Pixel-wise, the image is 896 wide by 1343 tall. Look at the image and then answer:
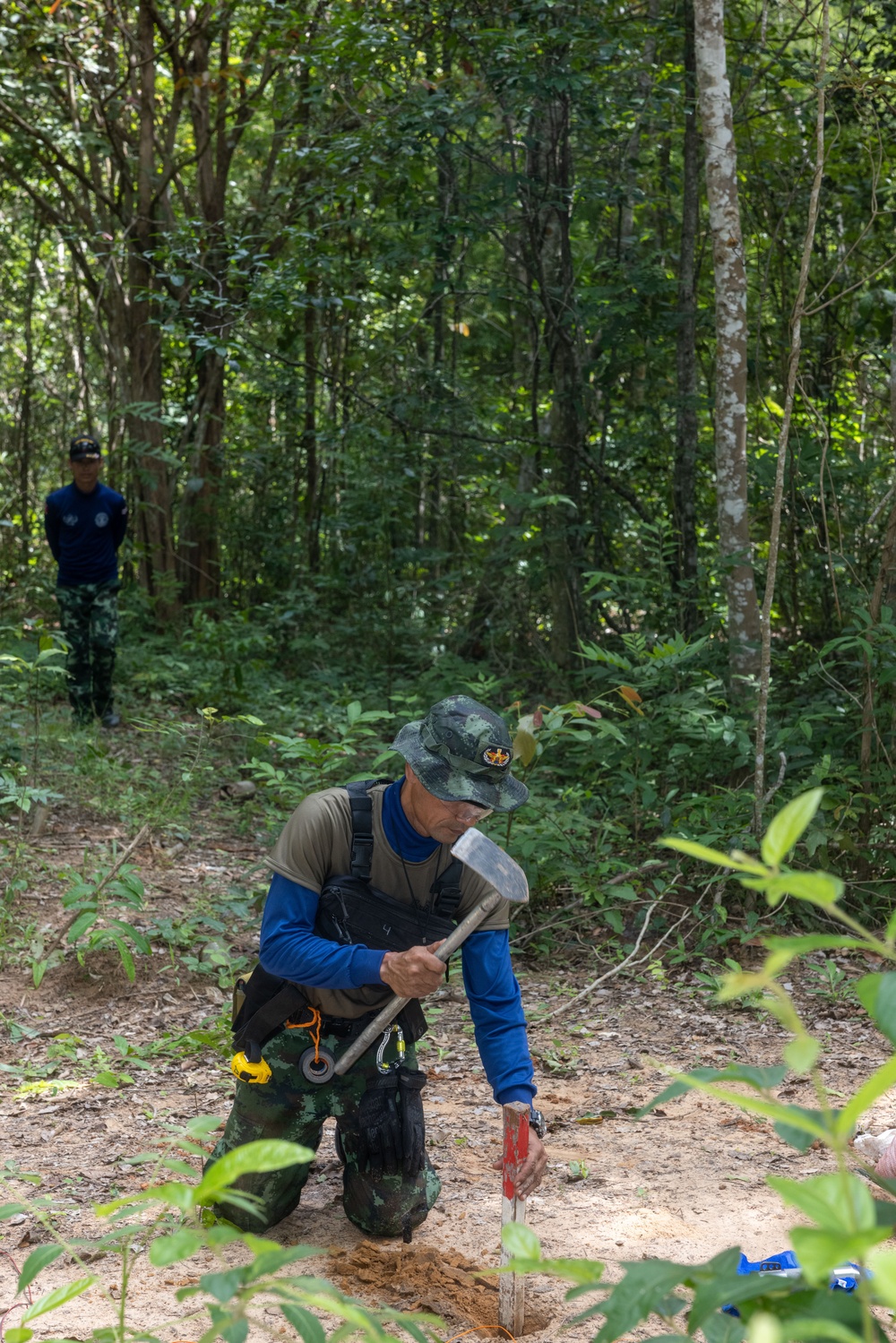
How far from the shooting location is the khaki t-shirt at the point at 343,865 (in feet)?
9.59

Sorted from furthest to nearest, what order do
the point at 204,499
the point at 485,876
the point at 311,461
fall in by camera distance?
the point at 311,461, the point at 204,499, the point at 485,876

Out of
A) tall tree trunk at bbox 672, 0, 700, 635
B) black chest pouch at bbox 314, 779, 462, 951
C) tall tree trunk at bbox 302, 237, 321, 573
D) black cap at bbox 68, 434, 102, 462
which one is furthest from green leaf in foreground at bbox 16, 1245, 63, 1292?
tall tree trunk at bbox 302, 237, 321, 573

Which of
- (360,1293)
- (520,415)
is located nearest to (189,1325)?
(360,1293)

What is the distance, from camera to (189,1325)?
2486 mm

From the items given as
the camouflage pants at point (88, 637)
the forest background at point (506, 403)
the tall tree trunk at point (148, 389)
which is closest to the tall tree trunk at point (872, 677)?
the forest background at point (506, 403)

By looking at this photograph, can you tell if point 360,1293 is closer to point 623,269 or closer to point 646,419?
point 623,269

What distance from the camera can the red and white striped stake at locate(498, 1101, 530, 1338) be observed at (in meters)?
2.52

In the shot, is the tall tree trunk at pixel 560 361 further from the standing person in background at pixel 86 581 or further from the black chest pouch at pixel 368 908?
the black chest pouch at pixel 368 908

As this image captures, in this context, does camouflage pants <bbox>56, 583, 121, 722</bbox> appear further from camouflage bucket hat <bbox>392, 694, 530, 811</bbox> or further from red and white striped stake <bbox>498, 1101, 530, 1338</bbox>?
red and white striped stake <bbox>498, 1101, 530, 1338</bbox>

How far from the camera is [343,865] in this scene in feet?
9.81

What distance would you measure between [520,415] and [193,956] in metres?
6.64

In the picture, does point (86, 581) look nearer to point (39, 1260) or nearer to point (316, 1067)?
point (316, 1067)

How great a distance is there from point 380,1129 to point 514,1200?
64 cm

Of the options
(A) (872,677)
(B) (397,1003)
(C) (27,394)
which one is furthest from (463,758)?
(C) (27,394)
